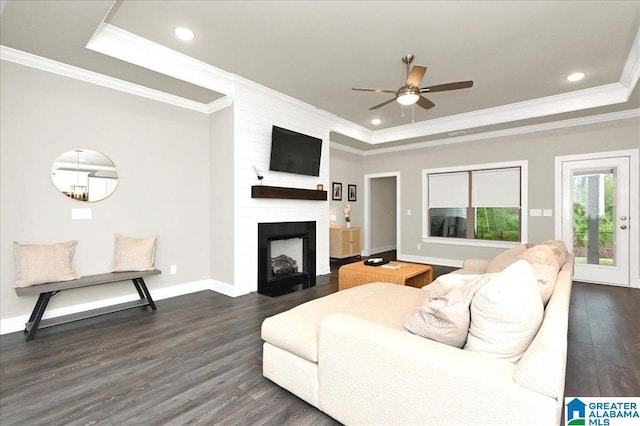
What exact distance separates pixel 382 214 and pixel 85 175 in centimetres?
685

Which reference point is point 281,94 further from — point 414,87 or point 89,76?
point 89,76

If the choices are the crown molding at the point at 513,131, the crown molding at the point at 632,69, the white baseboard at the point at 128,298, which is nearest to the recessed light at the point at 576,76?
the crown molding at the point at 632,69

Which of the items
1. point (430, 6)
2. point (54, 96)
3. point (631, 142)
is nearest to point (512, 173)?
point (631, 142)

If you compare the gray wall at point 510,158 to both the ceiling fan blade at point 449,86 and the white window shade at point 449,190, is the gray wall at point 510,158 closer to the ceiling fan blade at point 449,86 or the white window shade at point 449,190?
the white window shade at point 449,190

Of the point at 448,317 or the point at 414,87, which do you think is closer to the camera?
the point at 448,317

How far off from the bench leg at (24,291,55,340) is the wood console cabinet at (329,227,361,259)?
466 centimetres

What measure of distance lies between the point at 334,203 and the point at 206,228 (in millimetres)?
3172

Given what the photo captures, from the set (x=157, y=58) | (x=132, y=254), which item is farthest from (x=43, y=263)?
(x=157, y=58)

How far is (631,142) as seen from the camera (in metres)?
4.67

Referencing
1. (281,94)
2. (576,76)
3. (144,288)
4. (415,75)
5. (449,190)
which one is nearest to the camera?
(415,75)

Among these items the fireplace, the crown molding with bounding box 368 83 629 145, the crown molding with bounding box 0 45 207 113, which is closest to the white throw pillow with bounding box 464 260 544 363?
the fireplace

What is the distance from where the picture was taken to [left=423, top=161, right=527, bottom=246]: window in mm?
5723

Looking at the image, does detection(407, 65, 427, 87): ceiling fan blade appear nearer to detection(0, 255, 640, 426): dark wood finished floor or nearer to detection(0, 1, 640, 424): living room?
detection(0, 1, 640, 424): living room

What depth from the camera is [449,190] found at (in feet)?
21.3
